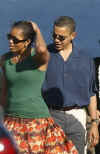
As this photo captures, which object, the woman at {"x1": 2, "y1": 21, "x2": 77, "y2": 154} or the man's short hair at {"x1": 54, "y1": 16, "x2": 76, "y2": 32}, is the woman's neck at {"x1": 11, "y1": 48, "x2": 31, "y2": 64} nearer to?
the woman at {"x1": 2, "y1": 21, "x2": 77, "y2": 154}

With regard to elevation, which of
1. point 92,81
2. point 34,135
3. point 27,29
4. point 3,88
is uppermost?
point 27,29

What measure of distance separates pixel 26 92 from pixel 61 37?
776 millimetres

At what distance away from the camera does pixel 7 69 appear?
16.0 ft

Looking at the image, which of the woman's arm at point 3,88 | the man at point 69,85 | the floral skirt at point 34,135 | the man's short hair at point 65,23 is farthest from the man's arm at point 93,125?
the woman's arm at point 3,88

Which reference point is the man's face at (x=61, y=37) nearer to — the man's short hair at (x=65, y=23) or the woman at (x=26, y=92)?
the man's short hair at (x=65, y=23)

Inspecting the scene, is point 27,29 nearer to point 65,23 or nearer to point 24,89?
point 24,89

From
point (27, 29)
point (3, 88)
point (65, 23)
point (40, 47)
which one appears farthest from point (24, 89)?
point (65, 23)

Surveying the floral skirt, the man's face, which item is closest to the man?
the man's face

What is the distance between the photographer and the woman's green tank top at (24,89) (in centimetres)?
480

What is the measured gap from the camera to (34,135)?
4.91m

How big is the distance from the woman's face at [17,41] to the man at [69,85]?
1.97 feet

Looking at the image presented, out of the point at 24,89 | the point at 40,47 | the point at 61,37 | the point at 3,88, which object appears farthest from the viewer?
the point at 61,37

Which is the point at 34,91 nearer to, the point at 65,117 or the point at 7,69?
the point at 7,69

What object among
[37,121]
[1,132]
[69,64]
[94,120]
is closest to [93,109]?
[94,120]
